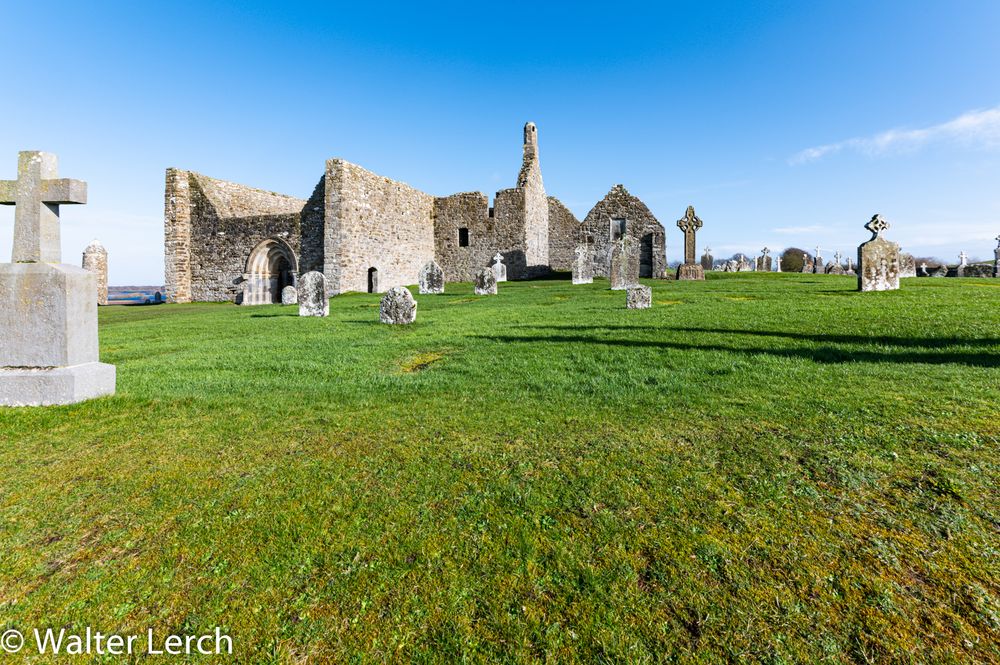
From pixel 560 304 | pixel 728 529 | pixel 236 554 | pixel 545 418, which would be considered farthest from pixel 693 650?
pixel 560 304

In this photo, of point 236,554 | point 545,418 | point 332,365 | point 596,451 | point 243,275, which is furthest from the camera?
point 243,275

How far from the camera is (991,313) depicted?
8008mm

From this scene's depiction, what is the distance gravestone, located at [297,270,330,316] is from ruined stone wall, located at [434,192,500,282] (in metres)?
18.4

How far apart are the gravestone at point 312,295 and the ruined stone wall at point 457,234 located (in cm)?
1841

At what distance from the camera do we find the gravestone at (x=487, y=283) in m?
17.8

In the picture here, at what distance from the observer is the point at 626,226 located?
30375 mm

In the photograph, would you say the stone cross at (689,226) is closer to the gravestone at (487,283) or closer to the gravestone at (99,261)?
the gravestone at (487,283)

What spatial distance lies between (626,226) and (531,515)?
98.2ft

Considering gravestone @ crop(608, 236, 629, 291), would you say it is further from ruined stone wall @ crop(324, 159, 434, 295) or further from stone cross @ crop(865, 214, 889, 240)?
ruined stone wall @ crop(324, 159, 434, 295)

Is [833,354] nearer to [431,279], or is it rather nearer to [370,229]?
[431,279]

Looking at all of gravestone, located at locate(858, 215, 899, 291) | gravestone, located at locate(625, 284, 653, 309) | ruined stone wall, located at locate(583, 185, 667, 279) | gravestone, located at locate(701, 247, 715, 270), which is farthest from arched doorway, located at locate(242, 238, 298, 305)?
gravestone, located at locate(701, 247, 715, 270)

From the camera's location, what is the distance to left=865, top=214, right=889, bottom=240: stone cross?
44.4 feet

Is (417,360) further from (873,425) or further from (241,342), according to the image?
(873,425)

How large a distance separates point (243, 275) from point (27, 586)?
2518cm
